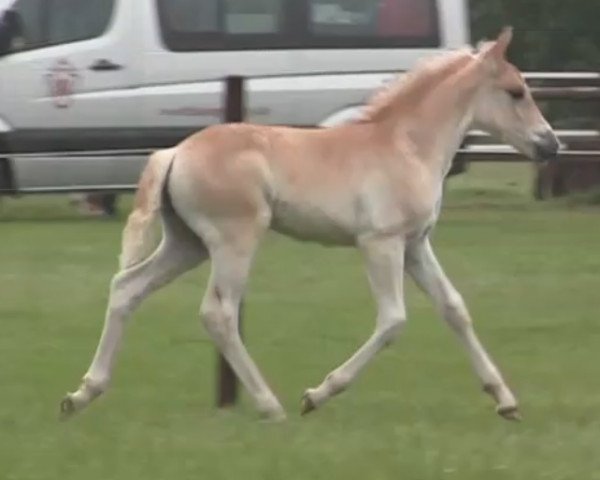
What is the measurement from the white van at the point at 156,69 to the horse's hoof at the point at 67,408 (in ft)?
33.9

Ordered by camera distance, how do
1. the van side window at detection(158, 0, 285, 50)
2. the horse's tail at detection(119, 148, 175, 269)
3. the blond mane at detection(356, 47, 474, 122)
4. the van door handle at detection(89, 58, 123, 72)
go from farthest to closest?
the van side window at detection(158, 0, 285, 50) → the van door handle at detection(89, 58, 123, 72) → the blond mane at detection(356, 47, 474, 122) → the horse's tail at detection(119, 148, 175, 269)

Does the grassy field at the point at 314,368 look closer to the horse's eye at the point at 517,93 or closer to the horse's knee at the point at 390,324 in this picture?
the horse's knee at the point at 390,324

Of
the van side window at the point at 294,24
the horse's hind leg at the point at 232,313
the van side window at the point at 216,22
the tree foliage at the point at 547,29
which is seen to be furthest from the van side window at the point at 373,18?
the tree foliage at the point at 547,29

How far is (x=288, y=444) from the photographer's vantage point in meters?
7.33

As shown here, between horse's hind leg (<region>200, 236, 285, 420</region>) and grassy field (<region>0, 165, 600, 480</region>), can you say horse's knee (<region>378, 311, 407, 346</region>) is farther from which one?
horse's hind leg (<region>200, 236, 285, 420</region>)

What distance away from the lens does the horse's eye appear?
8708 mm

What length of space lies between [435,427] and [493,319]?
12.7 feet

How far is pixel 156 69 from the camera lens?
18.8 metres

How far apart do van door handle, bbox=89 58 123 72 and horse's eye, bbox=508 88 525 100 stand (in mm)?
10333

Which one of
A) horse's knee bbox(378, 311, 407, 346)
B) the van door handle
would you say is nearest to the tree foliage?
the van door handle

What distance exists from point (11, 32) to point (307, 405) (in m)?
11.0

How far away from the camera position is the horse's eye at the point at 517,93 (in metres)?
8.71

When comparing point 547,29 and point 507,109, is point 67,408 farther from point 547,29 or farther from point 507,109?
point 547,29

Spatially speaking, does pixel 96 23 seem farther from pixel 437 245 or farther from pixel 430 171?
pixel 430 171
